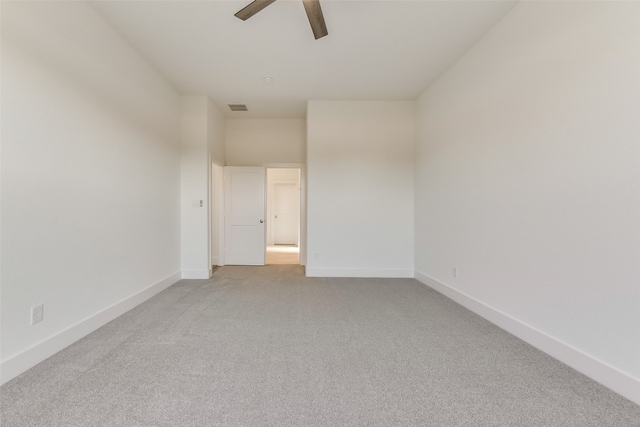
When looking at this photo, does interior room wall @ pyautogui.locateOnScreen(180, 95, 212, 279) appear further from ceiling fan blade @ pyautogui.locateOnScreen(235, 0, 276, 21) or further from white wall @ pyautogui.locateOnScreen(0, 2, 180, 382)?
ceiling fan blade @ pyautogui.locateOnScreen(235, 0, 276, 21)

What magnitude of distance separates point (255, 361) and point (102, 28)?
3198mm

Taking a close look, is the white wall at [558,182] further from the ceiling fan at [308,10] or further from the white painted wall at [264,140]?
the white painted wall at [264,140]

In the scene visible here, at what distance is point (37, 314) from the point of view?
1.75 meters

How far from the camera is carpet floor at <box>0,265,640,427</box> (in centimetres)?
131

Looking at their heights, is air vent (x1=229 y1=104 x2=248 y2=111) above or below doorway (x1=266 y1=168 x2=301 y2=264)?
above

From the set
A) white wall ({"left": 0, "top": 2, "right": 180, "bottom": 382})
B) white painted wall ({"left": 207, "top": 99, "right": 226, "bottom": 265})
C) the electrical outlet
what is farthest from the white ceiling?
the electrical outlet

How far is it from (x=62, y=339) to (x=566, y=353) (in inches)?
145

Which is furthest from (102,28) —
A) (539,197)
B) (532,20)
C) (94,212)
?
(539,197)

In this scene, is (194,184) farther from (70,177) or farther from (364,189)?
(364,189)

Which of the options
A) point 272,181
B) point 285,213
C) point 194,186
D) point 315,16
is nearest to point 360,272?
point 194,186

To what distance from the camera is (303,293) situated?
3299 millimetres

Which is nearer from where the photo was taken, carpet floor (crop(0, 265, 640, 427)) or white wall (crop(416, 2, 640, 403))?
carpet floor (crop(0, 265, 640, 427))

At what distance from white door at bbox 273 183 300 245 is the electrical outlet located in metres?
6.63

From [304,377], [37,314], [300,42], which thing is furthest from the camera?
[300,42]
